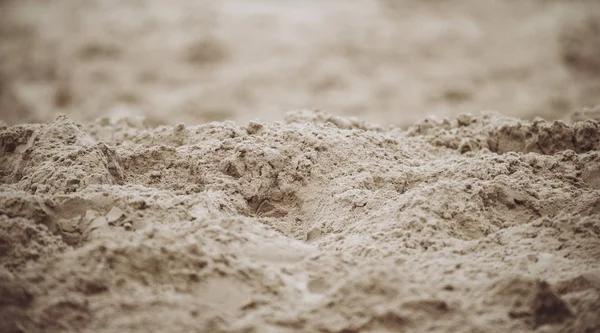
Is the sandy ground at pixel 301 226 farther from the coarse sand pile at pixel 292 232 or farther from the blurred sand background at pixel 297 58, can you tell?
the blurred sand background at pixel 297 58

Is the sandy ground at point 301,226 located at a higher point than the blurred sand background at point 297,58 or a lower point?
lower

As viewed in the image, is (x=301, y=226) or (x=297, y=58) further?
(x=297, y=58)

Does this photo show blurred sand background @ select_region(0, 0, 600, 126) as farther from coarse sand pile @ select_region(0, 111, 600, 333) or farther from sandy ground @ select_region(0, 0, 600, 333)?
coarse sand pile @ select_region(0, 111, 600, 333)

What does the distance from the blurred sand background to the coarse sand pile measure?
494 centimetres

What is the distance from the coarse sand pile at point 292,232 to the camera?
1.69 m

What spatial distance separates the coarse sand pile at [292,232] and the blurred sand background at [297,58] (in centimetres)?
494

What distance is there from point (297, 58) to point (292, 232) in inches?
265

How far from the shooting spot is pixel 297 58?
8805 millimetres

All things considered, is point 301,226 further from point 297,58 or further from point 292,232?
point 297,58

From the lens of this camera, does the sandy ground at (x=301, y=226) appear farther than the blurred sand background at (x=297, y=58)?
No

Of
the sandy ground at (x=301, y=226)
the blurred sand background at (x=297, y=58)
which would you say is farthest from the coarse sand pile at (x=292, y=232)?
the blurred sand background at (x=297, y=58)

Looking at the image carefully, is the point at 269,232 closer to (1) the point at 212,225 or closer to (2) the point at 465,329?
(1) the point at 212,225

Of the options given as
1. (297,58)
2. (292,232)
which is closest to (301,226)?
(292,232)

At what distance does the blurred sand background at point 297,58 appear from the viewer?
8.01 meters
